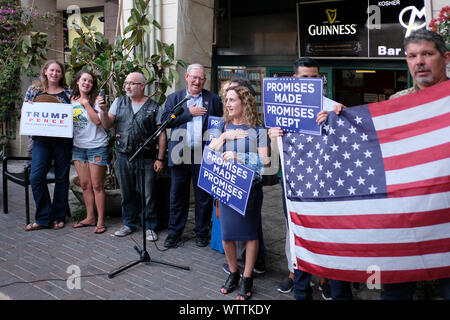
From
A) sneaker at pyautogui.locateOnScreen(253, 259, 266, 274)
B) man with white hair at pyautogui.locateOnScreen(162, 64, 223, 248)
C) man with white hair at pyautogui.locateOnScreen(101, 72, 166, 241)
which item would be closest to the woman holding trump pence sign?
man with white hair at pyautogui.locateOnScreen(101, 72, 166, 241)

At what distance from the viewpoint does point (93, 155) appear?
6371 millimetres

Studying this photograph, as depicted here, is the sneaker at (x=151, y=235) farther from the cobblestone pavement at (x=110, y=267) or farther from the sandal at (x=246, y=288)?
the sandal at (x=246, y=288)

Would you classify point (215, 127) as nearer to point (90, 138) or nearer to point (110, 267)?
point (110, 267)

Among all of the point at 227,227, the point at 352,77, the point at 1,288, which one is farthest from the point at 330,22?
the point at 1,288

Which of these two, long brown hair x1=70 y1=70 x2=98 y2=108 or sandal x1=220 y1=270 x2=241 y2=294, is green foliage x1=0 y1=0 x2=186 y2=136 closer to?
long brown hair x1=70 y1=70 x2=98 y2=108

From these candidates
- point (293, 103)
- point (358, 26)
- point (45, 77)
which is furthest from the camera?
point (358, 26)

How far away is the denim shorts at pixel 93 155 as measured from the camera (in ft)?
20.9

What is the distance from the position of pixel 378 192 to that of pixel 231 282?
1.86m

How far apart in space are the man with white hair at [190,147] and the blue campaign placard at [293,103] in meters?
1.74

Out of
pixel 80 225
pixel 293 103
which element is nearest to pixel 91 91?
pixel 80 225

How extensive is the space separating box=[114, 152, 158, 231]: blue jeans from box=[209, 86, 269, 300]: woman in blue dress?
5.98 feet

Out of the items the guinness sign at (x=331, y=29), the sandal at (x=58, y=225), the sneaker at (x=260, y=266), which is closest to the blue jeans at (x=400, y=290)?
the sneaker at (x=260, y=266)

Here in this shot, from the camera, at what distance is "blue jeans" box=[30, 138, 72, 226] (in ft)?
21.2

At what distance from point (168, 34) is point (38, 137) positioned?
257 cm
